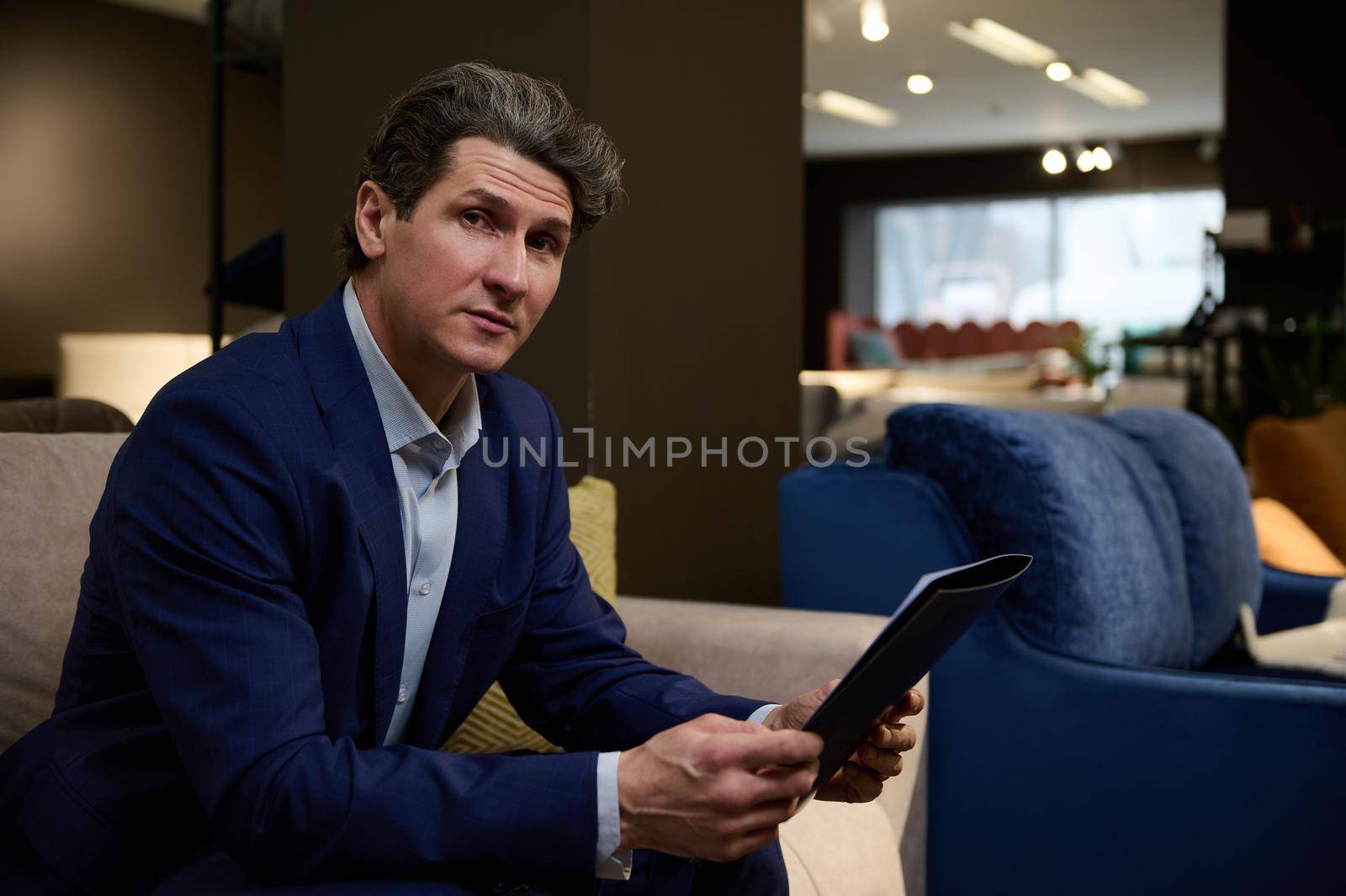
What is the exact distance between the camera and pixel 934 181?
13289 millimetres

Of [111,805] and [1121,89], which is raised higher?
[1121,89]

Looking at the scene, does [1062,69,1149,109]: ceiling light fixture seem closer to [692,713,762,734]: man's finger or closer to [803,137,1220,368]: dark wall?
[803,137,1220,368]: dark wall

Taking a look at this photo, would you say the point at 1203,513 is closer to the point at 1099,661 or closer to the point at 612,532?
the point at 1099,661

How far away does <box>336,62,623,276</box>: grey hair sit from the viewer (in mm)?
1075

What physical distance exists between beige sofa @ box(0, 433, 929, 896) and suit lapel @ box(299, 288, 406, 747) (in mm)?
418

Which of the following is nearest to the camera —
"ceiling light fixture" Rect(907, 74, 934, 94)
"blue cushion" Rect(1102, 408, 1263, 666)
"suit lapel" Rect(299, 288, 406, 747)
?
"suit lapel" Rect(299, 288, 406, 747)

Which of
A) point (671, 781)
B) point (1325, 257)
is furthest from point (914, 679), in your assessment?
point (1325, 257)

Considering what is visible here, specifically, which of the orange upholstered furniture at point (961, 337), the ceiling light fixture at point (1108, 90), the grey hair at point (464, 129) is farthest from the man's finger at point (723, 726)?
the orange upholstered furniture at point (961, 337)

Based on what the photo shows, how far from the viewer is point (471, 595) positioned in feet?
3.74

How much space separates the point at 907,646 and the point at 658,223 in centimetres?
141

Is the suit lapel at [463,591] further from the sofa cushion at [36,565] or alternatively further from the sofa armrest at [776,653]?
the sofa armrest at [776,653]

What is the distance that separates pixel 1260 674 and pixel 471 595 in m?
1.70

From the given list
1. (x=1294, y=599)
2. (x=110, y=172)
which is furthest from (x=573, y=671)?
(x=110, y=172)

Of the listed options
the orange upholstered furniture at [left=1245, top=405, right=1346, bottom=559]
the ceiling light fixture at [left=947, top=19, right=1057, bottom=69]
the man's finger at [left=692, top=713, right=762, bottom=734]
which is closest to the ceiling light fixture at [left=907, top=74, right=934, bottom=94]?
the ceiling light fixture at [left=947, top=19, right=1057, bottom=69]
